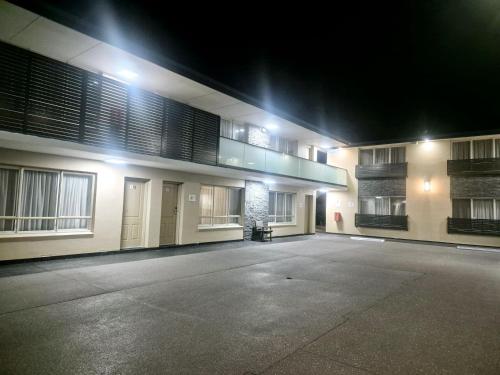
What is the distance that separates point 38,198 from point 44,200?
0.16 meters

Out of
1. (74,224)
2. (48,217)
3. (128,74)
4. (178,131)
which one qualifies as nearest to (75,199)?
(74,224)

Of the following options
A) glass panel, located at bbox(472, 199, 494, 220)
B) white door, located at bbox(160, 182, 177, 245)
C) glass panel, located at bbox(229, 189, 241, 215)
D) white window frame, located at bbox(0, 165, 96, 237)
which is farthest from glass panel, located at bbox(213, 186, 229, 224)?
glass panel, located at bbox(472, 199, 494, 220)

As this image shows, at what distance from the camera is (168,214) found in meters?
12.3

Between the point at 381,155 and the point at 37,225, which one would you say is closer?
the point at 37,225

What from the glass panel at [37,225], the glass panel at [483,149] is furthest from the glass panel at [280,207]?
the glass panel at [37,225]

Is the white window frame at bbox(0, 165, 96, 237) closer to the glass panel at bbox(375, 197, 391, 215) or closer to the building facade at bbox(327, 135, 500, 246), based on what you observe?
the building facade at bbox(327, 135, 500, 246)

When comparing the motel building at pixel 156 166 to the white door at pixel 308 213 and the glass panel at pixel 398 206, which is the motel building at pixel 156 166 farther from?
the white door at pixel 308 213

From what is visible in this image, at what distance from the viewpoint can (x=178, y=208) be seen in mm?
12555

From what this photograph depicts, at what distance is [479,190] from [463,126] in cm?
1214

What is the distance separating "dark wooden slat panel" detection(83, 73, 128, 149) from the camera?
8.43 m

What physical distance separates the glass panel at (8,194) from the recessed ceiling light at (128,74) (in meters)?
3.91

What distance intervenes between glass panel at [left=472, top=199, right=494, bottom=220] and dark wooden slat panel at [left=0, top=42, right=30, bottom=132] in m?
20.4

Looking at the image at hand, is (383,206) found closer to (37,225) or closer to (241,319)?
(241,319)

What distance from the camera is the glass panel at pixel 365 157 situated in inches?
832
